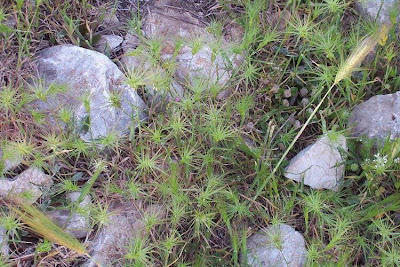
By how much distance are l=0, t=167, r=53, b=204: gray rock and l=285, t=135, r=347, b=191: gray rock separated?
45.5 inches

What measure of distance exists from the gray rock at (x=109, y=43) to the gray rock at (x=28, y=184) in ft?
2.46

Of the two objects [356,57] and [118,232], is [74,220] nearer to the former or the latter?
[118,232]

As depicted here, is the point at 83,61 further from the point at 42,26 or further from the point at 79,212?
the point at 79,212

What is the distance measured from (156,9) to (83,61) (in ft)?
1.76

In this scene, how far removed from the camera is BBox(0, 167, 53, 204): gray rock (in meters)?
2.39

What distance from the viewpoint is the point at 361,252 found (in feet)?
8.44

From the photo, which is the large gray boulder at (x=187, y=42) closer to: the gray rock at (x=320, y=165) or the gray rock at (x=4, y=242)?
the gray rock at (x=320, y=165)

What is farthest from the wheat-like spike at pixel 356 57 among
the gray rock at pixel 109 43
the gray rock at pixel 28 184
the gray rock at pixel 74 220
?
the gray rock at pixel 28 184

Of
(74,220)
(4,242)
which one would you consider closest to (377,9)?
(74,220)

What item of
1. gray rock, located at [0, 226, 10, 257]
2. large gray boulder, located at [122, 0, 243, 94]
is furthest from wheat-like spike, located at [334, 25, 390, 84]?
gray rock, located at [0, 226, 10, 257]

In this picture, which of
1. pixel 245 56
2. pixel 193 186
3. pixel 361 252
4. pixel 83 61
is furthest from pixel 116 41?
pixel 361 252

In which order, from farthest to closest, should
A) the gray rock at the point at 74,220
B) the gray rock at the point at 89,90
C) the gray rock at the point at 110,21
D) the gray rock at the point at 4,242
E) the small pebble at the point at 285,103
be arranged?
the gray rock at the point at 110,21 → the small pebble at the point at 285,103 → the gray rock at the point at 89,90 → the gray rock at the point at 74,220 → the gray rock at the point at 4,242

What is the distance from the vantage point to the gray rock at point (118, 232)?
2398mm

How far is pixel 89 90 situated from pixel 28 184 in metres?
0.54
